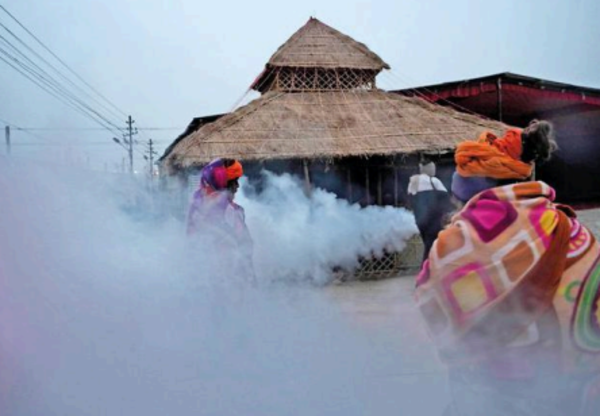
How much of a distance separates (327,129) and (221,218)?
5.50m

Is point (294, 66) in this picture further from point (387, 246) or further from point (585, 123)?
point (585, 123)

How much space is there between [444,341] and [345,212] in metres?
6.37

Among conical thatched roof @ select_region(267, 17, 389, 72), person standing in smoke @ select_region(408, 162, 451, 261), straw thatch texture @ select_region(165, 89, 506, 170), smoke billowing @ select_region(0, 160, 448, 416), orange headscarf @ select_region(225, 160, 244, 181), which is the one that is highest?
conical thatched roof @ select_region(267, 17, 389, 72)

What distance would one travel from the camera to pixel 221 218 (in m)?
4.67

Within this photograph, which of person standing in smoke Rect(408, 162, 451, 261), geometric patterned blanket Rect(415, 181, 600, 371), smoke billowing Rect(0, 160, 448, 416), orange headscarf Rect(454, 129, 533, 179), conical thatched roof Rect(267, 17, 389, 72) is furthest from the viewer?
conical thatched roof Rect(267, 17, 389, 72)

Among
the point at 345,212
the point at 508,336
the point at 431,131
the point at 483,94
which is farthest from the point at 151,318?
the point at 483,94

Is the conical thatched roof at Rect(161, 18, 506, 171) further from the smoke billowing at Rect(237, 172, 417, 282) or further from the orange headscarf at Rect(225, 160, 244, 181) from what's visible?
the orange headscarf at Rect(225, 160, 244, 181)

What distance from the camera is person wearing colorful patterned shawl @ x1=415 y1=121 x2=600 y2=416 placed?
5.51 feet

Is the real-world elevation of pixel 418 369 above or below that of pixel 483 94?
below

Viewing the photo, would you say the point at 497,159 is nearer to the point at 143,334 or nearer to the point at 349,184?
the point at 143,334

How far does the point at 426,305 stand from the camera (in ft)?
6.03

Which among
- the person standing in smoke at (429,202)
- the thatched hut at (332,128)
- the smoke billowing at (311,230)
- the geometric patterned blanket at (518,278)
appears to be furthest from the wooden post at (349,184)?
the geometric patterned blanket at (518,278)

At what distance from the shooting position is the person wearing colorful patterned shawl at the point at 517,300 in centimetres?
168

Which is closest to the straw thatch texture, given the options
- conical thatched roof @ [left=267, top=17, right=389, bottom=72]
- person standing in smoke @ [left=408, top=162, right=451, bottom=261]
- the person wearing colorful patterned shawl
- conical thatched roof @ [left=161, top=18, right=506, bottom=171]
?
conical thatched roof @ [left=161, top=18, right=506, bottom=171]
